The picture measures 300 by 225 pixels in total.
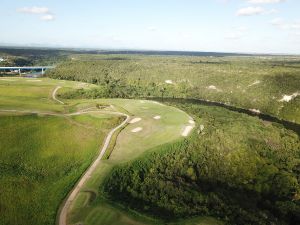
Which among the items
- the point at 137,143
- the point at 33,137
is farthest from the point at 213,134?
the point at 33,137

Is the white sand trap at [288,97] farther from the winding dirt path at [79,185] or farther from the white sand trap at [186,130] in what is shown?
the winding dirt path at [79,185]

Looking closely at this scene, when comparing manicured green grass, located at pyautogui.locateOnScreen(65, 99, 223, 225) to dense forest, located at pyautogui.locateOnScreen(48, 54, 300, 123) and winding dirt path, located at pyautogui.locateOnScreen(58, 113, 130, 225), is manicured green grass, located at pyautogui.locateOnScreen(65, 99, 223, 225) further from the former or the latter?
dense forest, located at pyautogui.locateOnScreen(48, 54, 300, 123)

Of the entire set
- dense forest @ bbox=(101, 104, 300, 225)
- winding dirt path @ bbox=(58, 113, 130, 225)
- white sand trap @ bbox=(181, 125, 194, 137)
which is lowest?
dense forest @ bbox=(101, 104, 300, 225)

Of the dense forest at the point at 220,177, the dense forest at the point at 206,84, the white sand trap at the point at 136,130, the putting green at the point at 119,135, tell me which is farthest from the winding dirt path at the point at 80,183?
the dense forest at the point at 206,84

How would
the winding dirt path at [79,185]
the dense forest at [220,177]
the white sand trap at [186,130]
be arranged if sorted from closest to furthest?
the winding dirt path at [79,185], the dense forest at [220,177], the white sand trap at [186,130]

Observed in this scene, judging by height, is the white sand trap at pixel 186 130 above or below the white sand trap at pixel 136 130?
below

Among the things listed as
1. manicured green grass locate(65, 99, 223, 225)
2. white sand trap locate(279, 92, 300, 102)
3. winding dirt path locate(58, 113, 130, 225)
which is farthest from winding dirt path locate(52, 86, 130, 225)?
white sand trap locate(279, 92, 300, 102)

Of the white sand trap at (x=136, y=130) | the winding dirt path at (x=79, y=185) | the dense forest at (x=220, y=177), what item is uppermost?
the white sand trap at (x=136, y=130)

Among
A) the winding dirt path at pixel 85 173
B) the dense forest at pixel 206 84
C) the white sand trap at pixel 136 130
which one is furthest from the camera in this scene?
the dense forest at pixel 206 84
